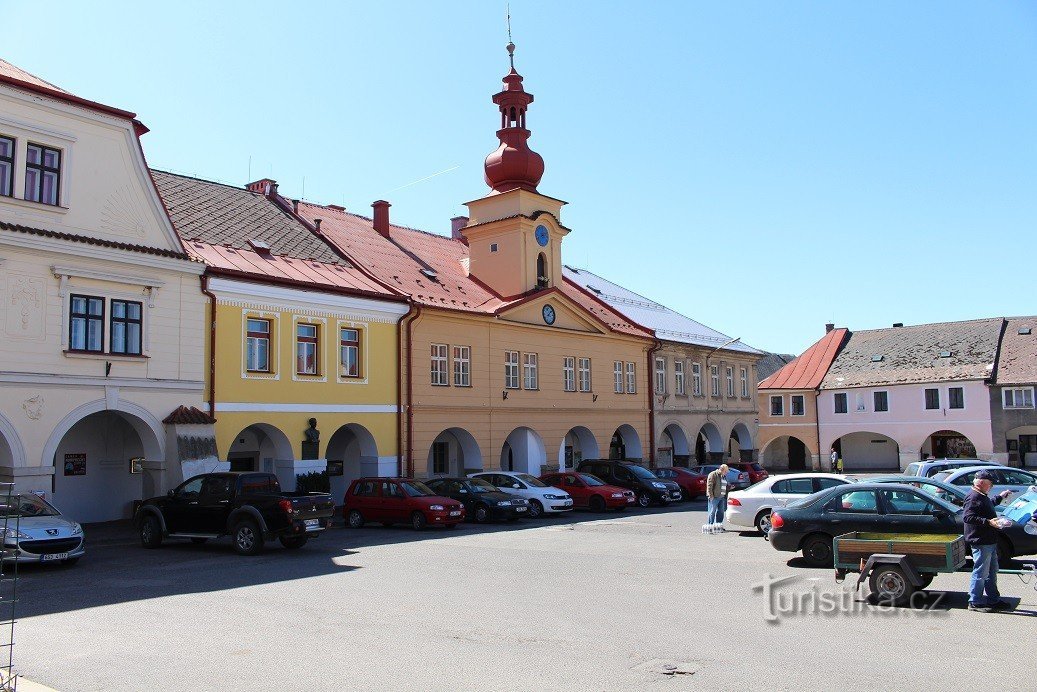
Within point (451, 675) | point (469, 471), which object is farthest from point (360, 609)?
point (469, 471)

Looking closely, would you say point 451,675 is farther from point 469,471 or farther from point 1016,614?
point 469,471

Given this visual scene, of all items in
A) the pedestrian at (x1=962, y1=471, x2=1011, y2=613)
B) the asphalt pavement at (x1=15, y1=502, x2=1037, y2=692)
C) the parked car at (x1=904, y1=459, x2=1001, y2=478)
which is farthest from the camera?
the parked car at (x1=904, y1=459, x2=1001, y2=478)

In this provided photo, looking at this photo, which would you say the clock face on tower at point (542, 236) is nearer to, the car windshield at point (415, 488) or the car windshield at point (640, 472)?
the car windshield at point (640, 472)

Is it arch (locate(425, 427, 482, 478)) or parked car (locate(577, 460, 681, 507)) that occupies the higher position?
arch (locate(425, 427, 482, 478))

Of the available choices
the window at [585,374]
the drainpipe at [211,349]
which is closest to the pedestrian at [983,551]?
the drainpipe at [211,349]

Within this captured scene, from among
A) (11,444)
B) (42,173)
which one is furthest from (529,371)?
(11,444)

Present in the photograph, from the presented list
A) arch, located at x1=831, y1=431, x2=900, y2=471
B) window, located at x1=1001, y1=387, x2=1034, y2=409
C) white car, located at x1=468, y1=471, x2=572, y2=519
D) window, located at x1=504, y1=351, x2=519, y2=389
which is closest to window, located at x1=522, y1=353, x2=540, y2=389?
A: window, located at x1=504, y1=351, x2=519, y2=389

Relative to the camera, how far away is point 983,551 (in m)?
10.8

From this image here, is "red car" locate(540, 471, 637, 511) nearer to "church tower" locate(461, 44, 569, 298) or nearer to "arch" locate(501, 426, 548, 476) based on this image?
"arch" locate(501, 426, 548, 476)

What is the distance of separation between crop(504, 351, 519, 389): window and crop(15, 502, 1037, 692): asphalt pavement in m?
16.4

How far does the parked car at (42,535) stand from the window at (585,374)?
23.5 meters

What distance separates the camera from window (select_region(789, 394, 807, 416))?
60906 millimetres

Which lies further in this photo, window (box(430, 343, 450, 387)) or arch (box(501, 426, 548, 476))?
arch (box(501, 426, 548, 476))

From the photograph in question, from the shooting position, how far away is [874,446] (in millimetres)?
59719
